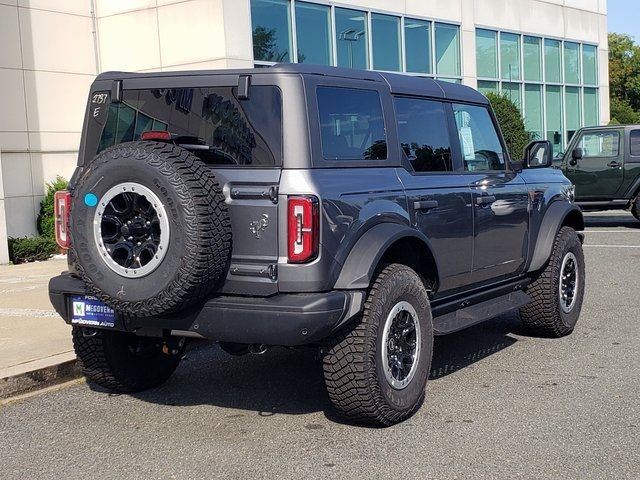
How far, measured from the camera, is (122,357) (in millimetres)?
5645

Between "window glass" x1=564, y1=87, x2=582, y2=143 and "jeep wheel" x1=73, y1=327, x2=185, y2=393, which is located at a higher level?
"window glass" x1=564, y1=87, x2=582, y2=143

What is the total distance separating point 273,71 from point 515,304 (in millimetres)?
2851

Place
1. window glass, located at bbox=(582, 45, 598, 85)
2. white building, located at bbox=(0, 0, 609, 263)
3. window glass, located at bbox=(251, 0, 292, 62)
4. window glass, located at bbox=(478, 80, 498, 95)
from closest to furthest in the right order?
white building, located at bbox=(0, 0, 609, 263) < window glass, located at bbox=(251, 0, 292, 62) < window glass, located at bbox=(478, 80, 498, 95) < window glass, located at bbox=(582, 45, 598, 85)

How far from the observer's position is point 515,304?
21.3ft

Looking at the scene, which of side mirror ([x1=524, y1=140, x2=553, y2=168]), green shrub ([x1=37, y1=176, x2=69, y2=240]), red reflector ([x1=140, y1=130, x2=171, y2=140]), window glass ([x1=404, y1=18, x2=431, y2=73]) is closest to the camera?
red reflector ([x1=140, y1=130, x2=171, y2=140])

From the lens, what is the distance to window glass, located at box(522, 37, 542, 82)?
79.2ft

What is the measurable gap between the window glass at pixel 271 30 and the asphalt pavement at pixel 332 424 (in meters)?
9.63

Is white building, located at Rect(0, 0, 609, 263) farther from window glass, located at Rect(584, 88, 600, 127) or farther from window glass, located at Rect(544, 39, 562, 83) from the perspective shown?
window glass, located at Rect(584, 88, 600, 127)

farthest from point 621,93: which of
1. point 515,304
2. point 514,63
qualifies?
point 515,304

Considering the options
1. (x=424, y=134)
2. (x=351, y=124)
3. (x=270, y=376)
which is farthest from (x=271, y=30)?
(x=351, y=124)

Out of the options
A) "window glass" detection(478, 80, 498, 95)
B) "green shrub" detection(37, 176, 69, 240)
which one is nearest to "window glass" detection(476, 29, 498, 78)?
"window glass" detection(478, 80, 498, 95)

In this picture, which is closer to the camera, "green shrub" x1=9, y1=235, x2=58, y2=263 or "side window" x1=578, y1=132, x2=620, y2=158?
"green shrub" x1=9, y1=235, x2=58, y2=263

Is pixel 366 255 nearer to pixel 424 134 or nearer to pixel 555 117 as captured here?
pixel 424 134

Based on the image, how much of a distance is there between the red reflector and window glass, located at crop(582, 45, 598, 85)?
80.4 feet
